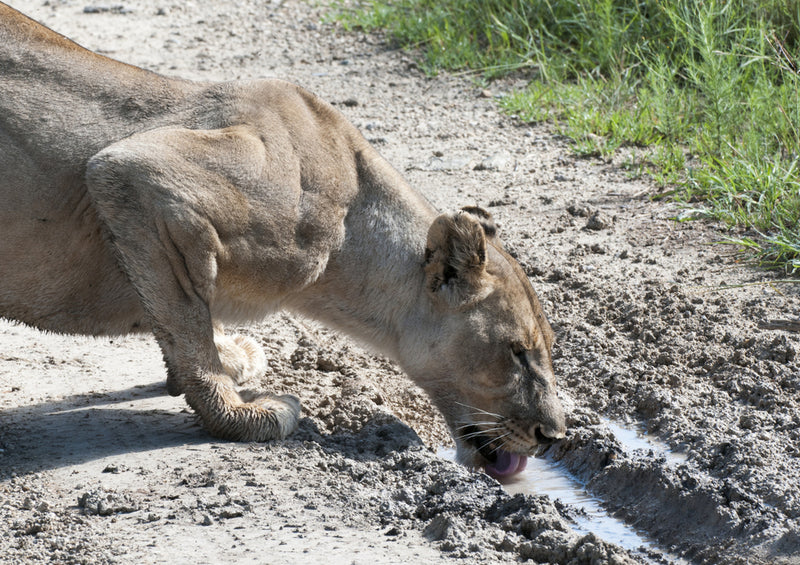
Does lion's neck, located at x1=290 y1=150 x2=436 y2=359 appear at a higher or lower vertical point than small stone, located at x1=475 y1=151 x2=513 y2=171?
higher

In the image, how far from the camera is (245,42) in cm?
1201

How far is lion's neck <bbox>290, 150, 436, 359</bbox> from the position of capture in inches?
207

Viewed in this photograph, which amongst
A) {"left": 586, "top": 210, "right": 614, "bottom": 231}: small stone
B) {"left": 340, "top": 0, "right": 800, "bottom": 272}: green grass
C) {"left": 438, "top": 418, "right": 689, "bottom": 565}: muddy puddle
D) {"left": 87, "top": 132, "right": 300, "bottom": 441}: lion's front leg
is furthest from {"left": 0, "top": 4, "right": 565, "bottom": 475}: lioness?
{"left": 340, "top": 0, "right": 800, "bottom": 272}: green grass

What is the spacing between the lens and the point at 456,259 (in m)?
5.08

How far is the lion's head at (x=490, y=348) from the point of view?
5.12 m

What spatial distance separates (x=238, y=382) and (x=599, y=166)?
3969 millimetres

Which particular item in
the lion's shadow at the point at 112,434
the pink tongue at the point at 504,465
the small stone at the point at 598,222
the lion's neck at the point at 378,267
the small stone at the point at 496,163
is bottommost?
the pink tongue at the point at 504,465

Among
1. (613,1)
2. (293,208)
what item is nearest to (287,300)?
(293,208)

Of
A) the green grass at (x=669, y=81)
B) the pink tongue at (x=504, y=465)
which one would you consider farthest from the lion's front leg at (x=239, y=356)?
the green grass at (x=669, y=81)

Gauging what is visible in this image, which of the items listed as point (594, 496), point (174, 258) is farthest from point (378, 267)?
point (594, 496)

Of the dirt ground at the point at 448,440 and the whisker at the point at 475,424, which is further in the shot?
the whisker at the point at 475,424

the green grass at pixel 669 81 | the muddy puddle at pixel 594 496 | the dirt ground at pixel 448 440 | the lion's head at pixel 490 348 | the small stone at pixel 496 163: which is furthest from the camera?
the small stone at pixel 496 163

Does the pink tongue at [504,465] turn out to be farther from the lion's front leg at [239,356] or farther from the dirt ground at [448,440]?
the lion's front leg at [239,356]

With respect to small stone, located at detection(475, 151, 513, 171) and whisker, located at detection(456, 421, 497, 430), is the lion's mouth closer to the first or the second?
whisker, located at detection(456, 421, 497, 430)
